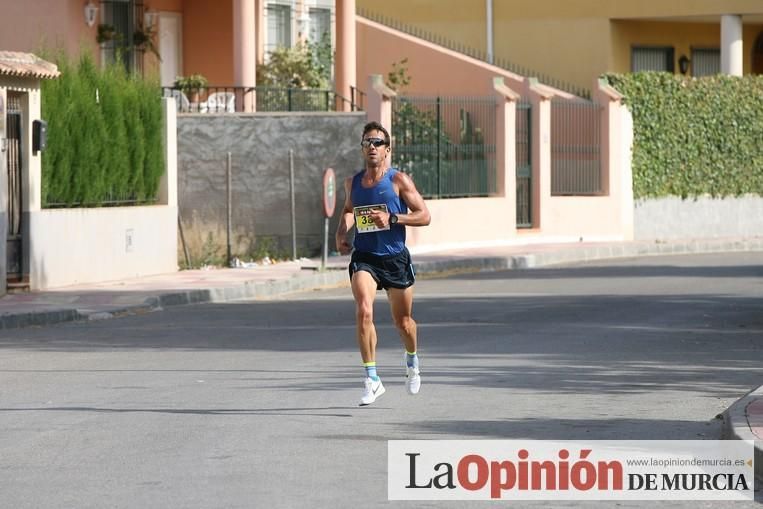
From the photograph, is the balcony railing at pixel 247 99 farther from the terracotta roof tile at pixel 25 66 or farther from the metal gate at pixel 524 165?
the terracotta roof tile at pixel 25 66

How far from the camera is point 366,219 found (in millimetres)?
12125

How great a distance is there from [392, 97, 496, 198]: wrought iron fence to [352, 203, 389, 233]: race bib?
59.3 ft

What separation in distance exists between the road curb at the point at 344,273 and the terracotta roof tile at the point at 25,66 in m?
3.25

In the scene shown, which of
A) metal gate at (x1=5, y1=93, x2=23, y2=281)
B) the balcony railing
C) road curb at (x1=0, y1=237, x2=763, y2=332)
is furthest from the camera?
the balcony railing

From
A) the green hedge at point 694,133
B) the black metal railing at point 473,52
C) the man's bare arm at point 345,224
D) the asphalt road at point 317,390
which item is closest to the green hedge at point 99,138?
the asphalt road at point 317,390

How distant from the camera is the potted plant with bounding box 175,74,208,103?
31.1m

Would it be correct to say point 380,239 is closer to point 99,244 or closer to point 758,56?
point 99,244

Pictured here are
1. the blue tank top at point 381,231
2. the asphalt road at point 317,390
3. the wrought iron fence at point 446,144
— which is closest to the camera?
the asphalt road at point 317,390

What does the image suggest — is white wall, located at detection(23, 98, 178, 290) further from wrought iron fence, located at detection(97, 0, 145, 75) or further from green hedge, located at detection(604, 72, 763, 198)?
green hedge, located at detection(604, 72, 763, 198)

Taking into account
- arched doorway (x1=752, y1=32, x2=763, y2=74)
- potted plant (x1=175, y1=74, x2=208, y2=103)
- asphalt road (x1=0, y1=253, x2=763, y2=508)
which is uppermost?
arched doorway (x1=752, y1=32, x2=763, y2=74)

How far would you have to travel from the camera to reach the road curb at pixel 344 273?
19750 millimetres

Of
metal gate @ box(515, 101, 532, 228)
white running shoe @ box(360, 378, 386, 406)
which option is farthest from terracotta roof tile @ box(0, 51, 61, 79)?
metal gate @ box(515, 101, 532, 228)

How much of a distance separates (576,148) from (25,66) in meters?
16.7

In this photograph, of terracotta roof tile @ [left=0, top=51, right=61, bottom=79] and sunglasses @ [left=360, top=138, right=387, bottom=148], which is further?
terracotta roof tile @ [left=0, top=51, right=61, bottom=79]
